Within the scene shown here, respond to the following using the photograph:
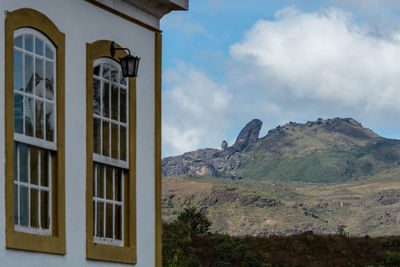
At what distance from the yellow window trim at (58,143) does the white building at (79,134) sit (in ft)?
0.03

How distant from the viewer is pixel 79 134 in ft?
29.9

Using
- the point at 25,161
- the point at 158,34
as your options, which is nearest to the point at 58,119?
the point at 25,161

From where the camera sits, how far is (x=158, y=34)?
11008 millimetres

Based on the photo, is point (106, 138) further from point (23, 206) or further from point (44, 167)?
point (23, 206)

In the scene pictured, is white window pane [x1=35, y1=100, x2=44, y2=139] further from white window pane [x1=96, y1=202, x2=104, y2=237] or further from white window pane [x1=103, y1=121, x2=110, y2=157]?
white window pane [x1=96, y1=202, x2=104, y2=237]

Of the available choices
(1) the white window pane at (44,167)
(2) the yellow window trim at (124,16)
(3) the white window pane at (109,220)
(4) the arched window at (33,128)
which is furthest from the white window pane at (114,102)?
(1) the white window pane at (44,167)

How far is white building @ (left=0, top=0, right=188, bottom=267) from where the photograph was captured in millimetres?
8055

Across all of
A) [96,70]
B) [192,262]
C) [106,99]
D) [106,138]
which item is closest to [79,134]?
[106,138]

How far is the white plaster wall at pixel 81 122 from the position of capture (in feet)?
27.0

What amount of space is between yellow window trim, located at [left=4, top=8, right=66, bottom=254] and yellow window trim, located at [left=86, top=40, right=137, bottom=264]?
483 mm

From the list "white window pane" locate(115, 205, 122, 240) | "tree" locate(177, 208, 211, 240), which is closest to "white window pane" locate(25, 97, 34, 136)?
"white window pane" locate(115, 205, 122, 240)

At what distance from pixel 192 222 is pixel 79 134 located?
46.8 m

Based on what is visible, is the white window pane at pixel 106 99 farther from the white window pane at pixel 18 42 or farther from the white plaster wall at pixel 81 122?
the white window pane at pixel 18 42

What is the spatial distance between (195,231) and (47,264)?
47.4m
